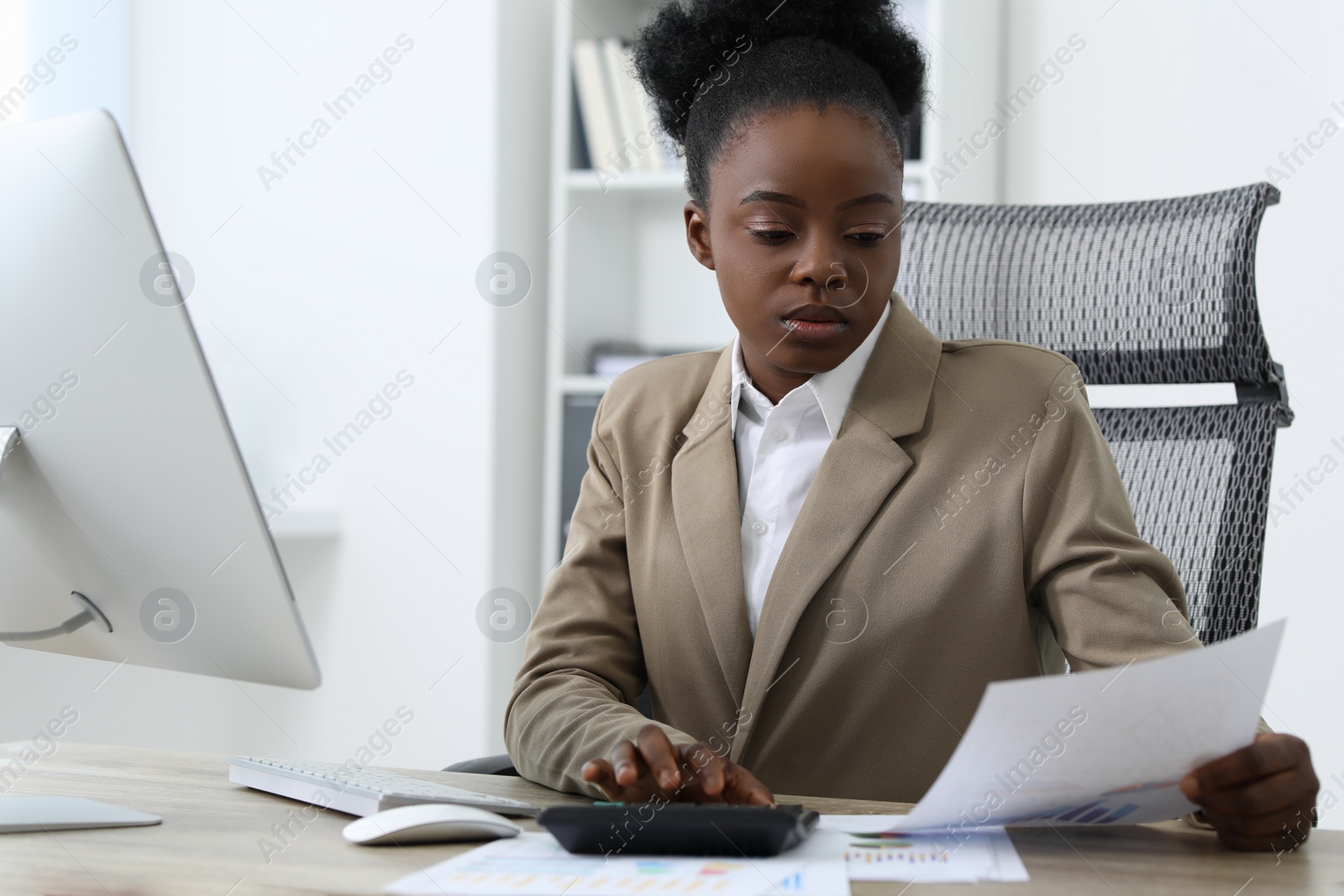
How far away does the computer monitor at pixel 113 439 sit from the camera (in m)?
0.68

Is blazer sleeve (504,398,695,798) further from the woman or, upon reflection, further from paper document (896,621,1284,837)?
paper document (896,621,1284,837)

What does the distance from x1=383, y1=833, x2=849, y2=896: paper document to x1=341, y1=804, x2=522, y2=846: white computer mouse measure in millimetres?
28

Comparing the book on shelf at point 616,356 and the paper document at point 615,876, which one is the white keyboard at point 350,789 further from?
the book on shelf at point 616,356

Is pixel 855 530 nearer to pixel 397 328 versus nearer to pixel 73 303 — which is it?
pixel 73 303

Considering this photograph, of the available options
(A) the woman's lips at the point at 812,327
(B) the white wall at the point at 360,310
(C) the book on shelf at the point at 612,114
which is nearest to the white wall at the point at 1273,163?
(C) the book on shelf at the point at 612,114

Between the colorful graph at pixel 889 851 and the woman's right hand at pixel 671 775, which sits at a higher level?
the woman's right hand at pixel 671 775

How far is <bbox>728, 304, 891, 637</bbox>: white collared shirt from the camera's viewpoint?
3.58ft

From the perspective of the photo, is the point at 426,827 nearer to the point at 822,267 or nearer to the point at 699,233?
the point at 822,267

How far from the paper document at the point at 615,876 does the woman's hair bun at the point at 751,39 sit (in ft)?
2.61

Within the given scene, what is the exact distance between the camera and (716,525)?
1093mm

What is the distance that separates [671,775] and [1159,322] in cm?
81

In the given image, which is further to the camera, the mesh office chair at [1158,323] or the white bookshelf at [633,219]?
the white bookshelf at [633,219]

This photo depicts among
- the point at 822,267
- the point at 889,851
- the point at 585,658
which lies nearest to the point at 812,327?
the point at 822,267

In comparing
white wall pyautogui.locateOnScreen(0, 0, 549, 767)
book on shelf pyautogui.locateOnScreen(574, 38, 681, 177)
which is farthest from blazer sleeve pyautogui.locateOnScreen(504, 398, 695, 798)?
book on shelf pyautogui.locateOnScreen(574, 38, 681, 177)
